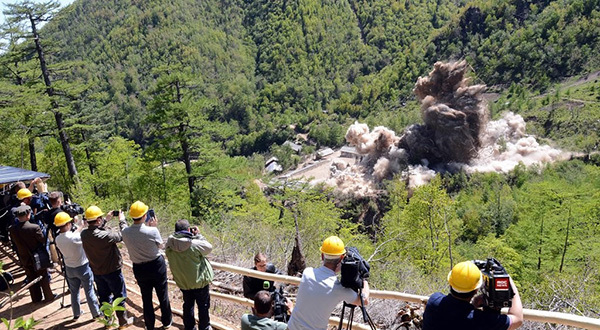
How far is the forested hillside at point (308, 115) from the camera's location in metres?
16.7

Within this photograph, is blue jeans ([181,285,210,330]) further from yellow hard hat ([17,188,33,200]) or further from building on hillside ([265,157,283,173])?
building on hillside ([265,157,283,173])

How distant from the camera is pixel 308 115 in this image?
8650 cm

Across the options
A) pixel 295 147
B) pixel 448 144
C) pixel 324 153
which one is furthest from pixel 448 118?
pixel 295 147

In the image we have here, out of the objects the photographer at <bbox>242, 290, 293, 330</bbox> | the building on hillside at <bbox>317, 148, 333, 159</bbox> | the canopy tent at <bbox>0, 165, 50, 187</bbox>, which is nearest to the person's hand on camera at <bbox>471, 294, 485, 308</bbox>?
the photographer at <bbox>242, 290, 293, 330</bbox>

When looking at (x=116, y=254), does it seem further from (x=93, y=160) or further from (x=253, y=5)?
(x=253, y=5)

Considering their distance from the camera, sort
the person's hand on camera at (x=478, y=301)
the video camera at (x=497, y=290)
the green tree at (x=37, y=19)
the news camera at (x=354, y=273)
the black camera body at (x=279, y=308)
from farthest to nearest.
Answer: the green tree at (x=37, y=19) < the black camera body at (x=279, y=308) < the news camera at (x=354, y=273) < the person's hand on camera at (x=478, y=301) < the video camera at (x=497, y=290)

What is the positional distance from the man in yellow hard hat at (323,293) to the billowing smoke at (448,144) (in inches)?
1341

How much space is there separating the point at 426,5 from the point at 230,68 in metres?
59.5

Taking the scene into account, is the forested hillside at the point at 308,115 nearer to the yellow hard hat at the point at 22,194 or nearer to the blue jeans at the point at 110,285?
the blue jeans at the point at 110,285

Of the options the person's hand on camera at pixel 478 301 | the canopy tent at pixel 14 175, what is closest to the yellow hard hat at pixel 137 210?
the person's hand on camera at pixel 478 301

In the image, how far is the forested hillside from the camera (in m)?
16.7

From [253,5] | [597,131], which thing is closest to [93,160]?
[597,131]

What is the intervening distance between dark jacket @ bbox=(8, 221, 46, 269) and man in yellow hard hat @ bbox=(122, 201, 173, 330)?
199 cm

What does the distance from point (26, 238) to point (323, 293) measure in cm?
481
